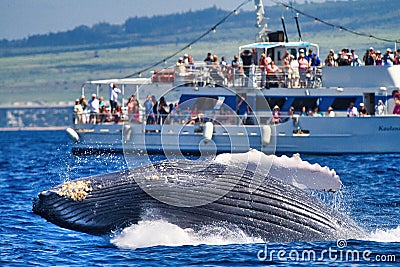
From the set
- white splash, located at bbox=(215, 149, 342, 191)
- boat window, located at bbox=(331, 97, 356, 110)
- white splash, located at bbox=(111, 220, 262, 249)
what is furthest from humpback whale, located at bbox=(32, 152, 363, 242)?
boat window, located at bbox=(331, 97, 356, 110)

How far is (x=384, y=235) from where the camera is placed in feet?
48.0

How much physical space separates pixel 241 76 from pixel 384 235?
24.6m

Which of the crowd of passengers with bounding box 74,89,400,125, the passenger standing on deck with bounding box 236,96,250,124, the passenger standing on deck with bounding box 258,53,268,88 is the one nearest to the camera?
the crowd of passengers with bounding box 74,89,400,125

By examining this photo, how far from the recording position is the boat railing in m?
38.4

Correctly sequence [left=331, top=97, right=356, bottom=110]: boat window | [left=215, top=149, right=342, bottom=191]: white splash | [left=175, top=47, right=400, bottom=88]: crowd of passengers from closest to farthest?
[left=215, top=149, right=342, bottom=191]: white splash
[left=331, top=97, right=356, bottom=110]: boat window
[left=175, top=47, right=400, bottom=88]: crowd of passengers

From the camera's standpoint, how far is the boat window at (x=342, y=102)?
3803 cm

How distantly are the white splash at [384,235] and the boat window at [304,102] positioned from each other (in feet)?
77.3

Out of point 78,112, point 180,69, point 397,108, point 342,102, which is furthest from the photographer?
point 78,112

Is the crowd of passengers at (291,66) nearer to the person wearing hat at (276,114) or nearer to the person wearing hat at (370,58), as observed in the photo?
the person wearing hat at (370,58)

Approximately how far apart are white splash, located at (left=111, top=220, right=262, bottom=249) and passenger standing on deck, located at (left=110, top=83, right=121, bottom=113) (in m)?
25.8

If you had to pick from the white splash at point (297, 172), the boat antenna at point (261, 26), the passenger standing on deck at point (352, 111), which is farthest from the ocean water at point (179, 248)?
the boat antenna at point (261, 26)

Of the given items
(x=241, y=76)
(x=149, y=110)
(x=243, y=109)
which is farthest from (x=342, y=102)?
(x=149, y=110)

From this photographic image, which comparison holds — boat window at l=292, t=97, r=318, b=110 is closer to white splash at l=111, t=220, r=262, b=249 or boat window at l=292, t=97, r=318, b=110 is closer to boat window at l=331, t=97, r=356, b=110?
boat window at l=331, t=97, r=356, b=110

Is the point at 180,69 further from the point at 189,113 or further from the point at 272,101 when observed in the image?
the point at 272,101
